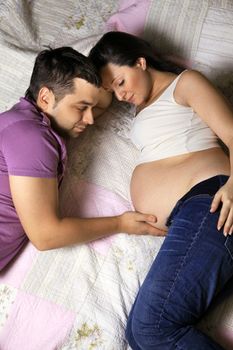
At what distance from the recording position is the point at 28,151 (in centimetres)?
127

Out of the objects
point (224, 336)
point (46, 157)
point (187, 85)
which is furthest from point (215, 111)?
point (224, 336)

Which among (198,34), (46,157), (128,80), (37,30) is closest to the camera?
(46,157)

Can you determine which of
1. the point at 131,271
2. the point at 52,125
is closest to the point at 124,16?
the point at 52,125

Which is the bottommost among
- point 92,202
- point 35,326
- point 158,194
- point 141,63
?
point 35,326

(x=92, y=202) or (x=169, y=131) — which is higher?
(x=169, y=131)

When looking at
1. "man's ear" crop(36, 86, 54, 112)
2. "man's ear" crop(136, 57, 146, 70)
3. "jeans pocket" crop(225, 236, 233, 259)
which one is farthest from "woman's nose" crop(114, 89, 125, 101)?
"jeans pocket" crop(225, 236, 233, 259)

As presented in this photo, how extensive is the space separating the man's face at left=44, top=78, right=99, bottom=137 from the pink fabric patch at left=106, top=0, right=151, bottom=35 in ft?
1.45

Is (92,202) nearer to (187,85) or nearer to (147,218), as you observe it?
(147,218)

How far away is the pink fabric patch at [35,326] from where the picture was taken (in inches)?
51.0

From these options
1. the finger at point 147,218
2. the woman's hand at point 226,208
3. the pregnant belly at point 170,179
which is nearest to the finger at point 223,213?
the woman's hand at point 226,208

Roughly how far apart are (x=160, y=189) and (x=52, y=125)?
38 centimetres

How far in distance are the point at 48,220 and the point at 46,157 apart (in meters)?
0.17

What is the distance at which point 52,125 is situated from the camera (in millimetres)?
1446

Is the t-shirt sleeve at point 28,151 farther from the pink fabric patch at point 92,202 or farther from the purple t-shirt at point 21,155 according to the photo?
the pink fabric patch at point 92,202
